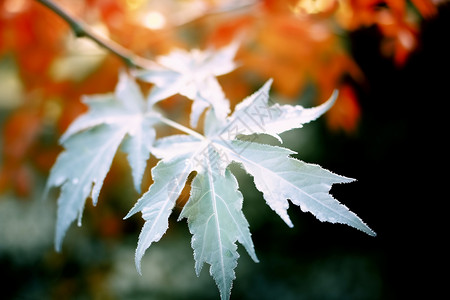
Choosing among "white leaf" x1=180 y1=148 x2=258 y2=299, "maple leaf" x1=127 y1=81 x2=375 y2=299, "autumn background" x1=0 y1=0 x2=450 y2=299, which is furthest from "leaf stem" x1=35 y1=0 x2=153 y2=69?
"white leaf" x1=180 y1=148 x2=258 y2=299

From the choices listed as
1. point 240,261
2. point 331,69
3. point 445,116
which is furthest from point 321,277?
point 331,69

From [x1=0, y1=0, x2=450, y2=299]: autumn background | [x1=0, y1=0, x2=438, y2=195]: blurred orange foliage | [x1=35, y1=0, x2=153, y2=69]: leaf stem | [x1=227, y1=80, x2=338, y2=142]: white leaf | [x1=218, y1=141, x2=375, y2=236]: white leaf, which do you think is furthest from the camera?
[x1=0, y1=0, x2=450, y2=299]: autumn background

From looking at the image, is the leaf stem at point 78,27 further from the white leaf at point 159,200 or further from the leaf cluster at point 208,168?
the white leaf at point 159,200

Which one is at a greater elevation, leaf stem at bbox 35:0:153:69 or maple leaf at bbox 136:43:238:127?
leaf stem at bbox 35:0:153:69

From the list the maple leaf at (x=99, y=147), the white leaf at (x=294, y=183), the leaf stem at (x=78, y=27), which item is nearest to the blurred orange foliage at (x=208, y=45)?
the leaf stem at (x=78, y=27)

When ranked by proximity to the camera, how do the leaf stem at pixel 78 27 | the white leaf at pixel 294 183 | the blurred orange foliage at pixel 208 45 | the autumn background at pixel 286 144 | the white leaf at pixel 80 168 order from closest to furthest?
the white leaf at pixel 294 183 → the white leaf at pixel 80 168 → the leaf stem at pixel 78 27 → the blurred orange foliage at pixel 208 45 → the autumn background at pixel 286 144

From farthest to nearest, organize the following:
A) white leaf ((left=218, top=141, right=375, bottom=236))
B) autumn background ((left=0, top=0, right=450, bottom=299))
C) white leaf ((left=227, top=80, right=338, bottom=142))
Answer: autumn background ((left=0, top=0, right=450, bottom=299)), white leaf ((left=227, top=80, right=338, bottom=142)), white leaf ((left=218, top=141, right=375, bottom=236))

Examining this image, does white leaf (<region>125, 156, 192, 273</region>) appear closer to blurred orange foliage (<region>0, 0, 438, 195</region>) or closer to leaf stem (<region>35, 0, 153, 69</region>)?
leaf stem (<region>35, 0, 153, 69</region>)

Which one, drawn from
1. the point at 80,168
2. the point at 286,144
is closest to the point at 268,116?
the point at 80,168
